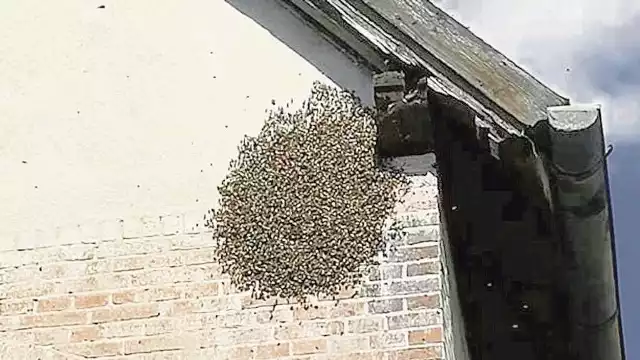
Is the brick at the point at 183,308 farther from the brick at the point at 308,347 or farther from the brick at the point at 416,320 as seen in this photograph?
the brick at the point at 416,320

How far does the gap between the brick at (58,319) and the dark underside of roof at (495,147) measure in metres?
→ 1.28

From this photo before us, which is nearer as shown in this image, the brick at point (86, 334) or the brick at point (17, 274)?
the brick at point (86, 334)

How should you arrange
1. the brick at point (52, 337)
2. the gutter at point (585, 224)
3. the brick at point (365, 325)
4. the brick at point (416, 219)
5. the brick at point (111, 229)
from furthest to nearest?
the brick at point (111, 229), the brick at point (52, 337), the brick at point (416, 219), the brick at point (365, 325), the gutter at point (585, 224)

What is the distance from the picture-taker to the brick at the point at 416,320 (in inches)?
161

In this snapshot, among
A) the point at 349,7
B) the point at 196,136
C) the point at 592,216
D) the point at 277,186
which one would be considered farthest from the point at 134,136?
the point at 592,216

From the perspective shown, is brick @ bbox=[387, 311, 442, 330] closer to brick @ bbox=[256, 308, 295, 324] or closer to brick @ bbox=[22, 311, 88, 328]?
brick @ bbox=[256, 308, 295, 324]

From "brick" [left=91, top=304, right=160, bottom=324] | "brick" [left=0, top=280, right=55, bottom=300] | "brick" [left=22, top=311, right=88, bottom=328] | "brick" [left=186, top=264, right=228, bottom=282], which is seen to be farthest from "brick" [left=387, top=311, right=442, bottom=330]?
"brick" [left=0, top=280, right=55, bottom=300]

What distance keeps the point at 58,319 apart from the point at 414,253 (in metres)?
1.35

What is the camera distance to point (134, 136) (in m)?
4.59

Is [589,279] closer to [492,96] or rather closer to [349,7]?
[492,96]

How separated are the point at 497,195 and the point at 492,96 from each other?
53 centimetres

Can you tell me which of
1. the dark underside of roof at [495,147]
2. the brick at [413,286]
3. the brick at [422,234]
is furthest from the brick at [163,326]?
the dark underside of roof at [495,147]

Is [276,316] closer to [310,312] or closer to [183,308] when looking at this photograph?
[310,312]

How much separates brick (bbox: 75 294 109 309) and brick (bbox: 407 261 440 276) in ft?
3.76
